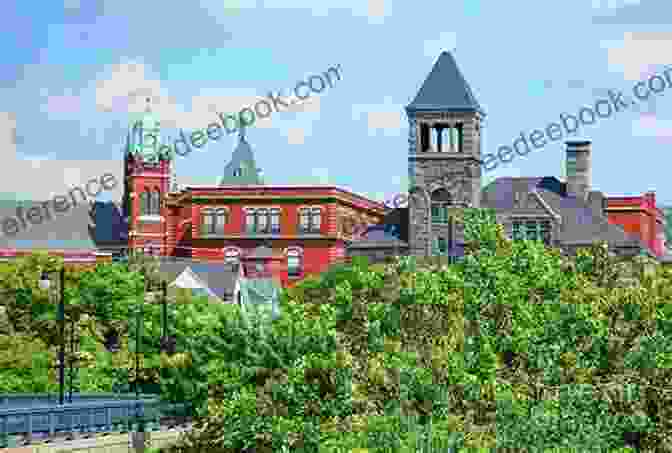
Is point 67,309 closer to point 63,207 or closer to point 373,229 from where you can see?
point 373,229

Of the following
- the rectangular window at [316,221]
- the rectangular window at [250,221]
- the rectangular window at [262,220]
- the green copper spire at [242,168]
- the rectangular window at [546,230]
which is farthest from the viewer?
the green copper spire at [242,168]

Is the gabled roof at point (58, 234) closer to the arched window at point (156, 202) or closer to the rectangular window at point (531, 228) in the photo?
the arched window at point (156, 202)

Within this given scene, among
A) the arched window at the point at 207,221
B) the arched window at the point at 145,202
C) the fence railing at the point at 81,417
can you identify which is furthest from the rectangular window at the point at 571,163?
the fence railing at the point at 81,417

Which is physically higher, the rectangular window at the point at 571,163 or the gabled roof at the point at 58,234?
the rectangular window at the point at 571,163

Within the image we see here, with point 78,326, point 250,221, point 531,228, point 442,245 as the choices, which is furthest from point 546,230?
point 78,326

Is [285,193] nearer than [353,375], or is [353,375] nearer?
[353,375]

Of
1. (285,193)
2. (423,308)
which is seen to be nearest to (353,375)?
(423,308)

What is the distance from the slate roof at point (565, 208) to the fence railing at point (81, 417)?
73.3 metres

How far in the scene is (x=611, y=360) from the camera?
1788 inches

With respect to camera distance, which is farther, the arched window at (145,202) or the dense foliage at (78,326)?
the arched window at (145,202)

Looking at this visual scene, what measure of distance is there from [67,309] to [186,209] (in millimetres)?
63851

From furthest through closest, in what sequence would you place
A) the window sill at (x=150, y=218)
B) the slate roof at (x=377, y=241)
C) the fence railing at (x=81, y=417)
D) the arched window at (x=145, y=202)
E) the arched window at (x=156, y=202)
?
1. the arched window at (x=145, y=202)
2. the arched window at (x=156, y=202)
3. the window sill at (x=150, y=218)
4. the slate roof at (x=377, y=241)
5. the fence railing at (x=81, y=417)

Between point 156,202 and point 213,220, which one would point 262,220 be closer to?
point 213,220

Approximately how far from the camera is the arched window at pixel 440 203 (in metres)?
139
